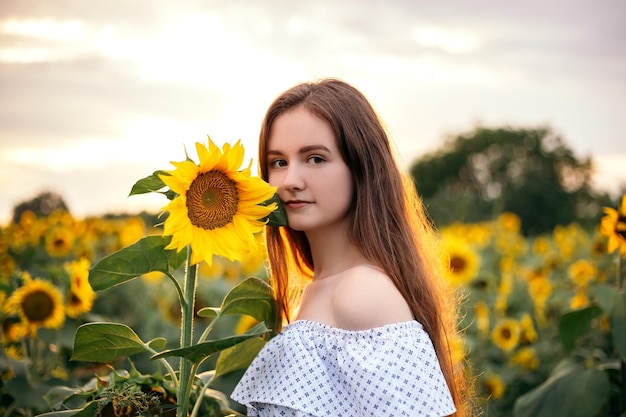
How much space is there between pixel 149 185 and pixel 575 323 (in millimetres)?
1902

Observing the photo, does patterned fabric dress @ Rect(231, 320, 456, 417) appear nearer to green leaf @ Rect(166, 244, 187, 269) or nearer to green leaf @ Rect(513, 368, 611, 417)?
green leaf @ Rect(166, 244, 187, 269)

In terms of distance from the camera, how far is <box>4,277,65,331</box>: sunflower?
2.84 metres

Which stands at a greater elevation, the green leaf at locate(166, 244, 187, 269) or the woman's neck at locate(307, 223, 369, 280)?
the green leaf at locate(166, 244, 187, 269)

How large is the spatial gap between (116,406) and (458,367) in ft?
3.12

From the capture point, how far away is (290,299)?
2.25m

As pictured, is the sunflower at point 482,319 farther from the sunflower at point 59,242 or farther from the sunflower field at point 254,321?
the sunflower at point 59,242

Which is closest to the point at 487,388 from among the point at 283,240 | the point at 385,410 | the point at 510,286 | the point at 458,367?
the point at 510,286

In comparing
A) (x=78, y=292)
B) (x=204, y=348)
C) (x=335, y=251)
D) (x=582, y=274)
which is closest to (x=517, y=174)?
(x=582, y=274)

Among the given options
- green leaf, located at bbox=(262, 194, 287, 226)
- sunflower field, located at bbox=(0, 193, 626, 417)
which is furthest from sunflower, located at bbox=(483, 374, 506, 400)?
green leaf, located at bbox=(262, 194, 287, 226)

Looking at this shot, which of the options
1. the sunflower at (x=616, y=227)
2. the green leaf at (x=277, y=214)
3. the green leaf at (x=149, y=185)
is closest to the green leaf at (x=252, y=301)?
the green leaf at (x=277, y=214)

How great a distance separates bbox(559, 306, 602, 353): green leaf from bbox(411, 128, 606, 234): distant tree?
47.6 ft

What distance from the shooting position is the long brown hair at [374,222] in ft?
6.22

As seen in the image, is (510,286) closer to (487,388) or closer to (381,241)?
(487,388)

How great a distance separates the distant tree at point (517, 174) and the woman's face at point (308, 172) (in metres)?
15.6
